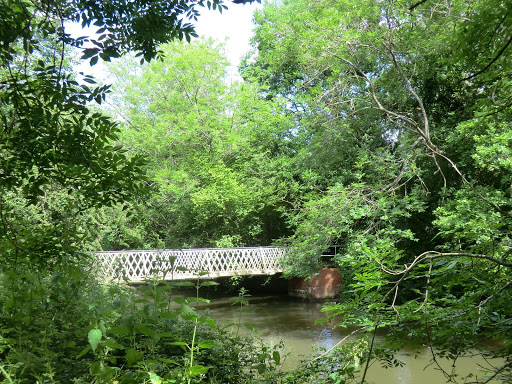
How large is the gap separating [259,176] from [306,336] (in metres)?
7.64

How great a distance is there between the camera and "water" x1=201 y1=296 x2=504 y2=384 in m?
6.20

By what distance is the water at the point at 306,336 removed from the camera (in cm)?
620

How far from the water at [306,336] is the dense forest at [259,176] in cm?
44

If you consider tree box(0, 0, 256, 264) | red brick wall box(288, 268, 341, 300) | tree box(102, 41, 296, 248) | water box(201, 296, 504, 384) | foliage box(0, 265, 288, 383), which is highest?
tree box(102, 41, 296, 248)

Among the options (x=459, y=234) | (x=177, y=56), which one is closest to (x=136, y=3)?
(x=459, y=234)

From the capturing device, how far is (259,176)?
52.3ft

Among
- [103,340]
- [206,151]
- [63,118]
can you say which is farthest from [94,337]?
[206,151]

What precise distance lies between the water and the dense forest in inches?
17.3

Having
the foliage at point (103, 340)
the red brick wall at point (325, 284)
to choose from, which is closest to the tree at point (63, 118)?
the foliage at point (103, 340)

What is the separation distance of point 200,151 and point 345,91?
6.89 m

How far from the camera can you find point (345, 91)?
10570 mm

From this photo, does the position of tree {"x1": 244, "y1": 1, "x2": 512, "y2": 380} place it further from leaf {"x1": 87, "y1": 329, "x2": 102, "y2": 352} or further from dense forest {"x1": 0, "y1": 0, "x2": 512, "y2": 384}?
leaf {"x1": 87, "y1": 329, "x2": 102, "y2": 352}

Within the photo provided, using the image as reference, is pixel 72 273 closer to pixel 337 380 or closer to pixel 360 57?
pixel 337 380

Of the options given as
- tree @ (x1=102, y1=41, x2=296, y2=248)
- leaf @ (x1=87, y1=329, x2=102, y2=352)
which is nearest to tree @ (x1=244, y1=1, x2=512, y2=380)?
tree @ (x1=102, y1=41, x2=296, y2=248)
